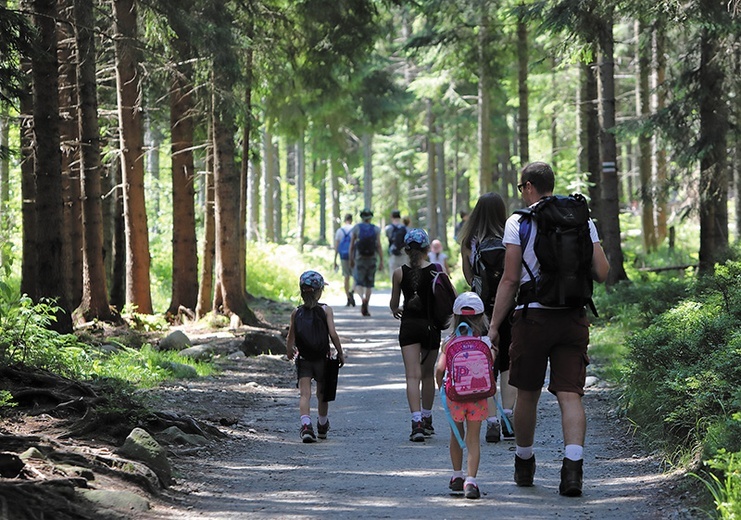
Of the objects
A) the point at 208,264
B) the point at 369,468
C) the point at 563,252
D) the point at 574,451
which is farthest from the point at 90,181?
the point at 574,451

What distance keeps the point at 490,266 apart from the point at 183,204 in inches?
409

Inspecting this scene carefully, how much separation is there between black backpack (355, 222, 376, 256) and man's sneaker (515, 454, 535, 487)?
14.7 metres

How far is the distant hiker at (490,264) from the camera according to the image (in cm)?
902

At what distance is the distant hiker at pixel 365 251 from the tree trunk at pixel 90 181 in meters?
6.61

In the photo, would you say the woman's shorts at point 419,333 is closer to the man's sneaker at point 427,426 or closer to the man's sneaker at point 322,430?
the man's sneaker at point 427,426

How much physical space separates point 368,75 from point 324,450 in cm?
3043

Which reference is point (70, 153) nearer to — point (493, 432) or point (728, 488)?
point (493, 432)

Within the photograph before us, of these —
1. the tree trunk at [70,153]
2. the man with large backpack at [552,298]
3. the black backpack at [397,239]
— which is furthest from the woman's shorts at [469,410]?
the black backpack at [397,239]

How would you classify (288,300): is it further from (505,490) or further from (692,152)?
(505,490)

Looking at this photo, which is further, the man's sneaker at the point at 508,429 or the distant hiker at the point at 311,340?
the distant hiker at the point at 311,340

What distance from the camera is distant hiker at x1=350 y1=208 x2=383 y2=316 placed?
2161cm

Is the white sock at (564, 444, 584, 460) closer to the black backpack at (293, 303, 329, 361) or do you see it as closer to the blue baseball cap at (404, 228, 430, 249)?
the blue baseball cap at (404, 228, 430, 249)

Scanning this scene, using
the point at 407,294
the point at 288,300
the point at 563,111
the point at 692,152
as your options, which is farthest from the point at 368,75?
the point at 407,294

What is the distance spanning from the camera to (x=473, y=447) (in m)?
6.79
